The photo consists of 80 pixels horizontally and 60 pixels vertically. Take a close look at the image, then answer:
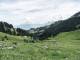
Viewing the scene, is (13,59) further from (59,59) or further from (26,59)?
(59,59)

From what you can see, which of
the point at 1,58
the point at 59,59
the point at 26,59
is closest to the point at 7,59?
the point at 1,58

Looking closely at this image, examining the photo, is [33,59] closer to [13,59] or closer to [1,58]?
[13,59]

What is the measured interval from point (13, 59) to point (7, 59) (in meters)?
2.05

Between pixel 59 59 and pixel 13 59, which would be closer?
pixel 13 59

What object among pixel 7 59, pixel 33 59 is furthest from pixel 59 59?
pixel 7 59

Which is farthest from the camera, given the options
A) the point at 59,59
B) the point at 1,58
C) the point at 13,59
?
the point at 59,59

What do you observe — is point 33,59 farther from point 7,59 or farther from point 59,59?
point 59,59

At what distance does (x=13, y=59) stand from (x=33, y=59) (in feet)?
9.06

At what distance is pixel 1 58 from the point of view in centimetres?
3025

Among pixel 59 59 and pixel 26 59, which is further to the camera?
pixel 59 59

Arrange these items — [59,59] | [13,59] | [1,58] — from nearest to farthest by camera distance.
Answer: [1,58]
[13,59]
[59,59]

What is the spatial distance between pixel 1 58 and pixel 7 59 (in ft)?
2.33

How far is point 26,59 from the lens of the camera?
109 ft

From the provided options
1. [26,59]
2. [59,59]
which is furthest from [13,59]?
[59,59]
